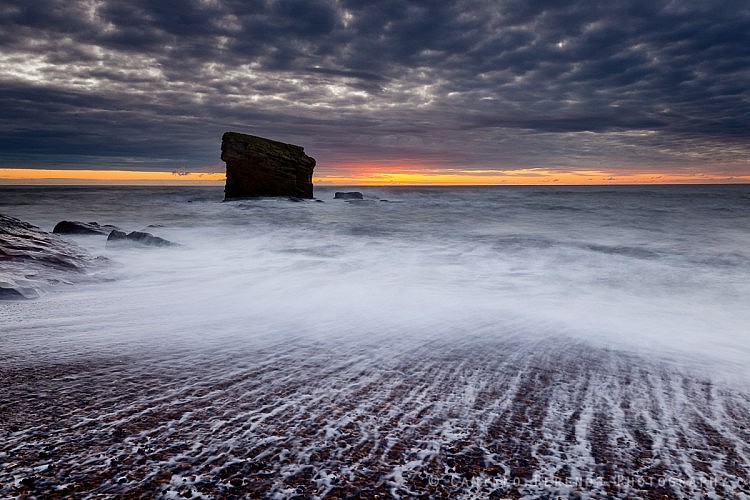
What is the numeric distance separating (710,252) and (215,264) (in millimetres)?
12434

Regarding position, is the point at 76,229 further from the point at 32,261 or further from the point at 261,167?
the point at 261,167

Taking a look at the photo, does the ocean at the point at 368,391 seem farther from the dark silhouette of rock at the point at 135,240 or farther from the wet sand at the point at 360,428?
the dark silhouette of rock at the point at 135,240

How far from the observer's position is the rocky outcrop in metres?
4.79

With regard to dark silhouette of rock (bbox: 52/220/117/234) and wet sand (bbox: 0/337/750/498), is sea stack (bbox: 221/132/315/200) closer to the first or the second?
dark silhouette of rock (bbox: 52/220/117/234)

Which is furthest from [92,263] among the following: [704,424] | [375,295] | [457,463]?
[704,424]

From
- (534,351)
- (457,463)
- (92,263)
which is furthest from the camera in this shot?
(92,263)

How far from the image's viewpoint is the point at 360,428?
210 cm

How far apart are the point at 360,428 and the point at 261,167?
3251 centimetres

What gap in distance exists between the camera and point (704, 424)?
231 cm

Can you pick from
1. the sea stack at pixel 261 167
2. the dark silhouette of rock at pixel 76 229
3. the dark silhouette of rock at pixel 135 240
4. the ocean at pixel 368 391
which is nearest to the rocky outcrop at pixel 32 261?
the ocean at pixel 368 391

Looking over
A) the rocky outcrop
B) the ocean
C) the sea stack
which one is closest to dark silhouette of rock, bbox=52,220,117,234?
the rocky outcrop

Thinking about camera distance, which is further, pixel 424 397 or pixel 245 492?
pixel 424 397

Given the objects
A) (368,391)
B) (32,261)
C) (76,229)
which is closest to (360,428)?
(368,391)

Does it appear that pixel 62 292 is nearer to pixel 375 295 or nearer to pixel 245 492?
pixel 375 295
